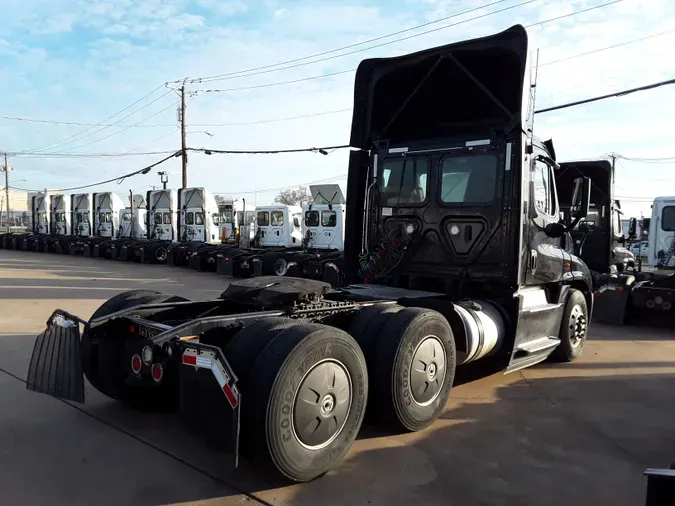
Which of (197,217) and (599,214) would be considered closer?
(599,214)

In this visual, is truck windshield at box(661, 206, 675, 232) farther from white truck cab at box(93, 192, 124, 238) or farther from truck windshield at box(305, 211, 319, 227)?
Answer: white truck cab at box(93, 192, 124, 238)

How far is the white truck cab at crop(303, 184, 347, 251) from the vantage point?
20.0m

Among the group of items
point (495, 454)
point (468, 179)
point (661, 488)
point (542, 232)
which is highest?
point (468, 179)

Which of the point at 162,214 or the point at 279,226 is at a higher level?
the point at 162,214

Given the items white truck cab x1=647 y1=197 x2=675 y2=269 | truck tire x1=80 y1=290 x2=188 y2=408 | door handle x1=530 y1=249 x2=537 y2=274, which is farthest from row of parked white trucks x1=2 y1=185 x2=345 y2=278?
truck tire x1=80 y1=290 x2=188 y2=408

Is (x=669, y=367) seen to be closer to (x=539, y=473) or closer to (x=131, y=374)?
(x=539, y=473)

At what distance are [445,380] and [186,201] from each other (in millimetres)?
22970

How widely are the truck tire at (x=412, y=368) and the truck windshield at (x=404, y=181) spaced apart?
2215mm

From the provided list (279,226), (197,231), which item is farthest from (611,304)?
(197,231)

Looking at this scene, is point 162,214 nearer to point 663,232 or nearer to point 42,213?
point 42,213

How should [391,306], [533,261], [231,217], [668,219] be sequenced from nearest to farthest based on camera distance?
[391,306], [533,261], [668,219], [231,217]

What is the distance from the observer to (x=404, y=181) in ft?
22.6

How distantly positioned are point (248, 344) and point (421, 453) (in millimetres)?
1688

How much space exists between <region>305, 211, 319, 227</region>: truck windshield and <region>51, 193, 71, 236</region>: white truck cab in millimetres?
21933
